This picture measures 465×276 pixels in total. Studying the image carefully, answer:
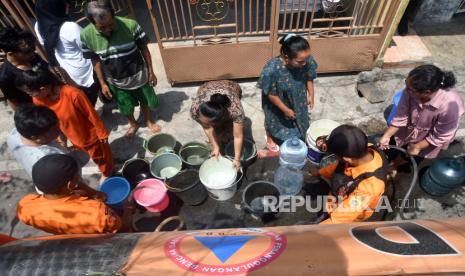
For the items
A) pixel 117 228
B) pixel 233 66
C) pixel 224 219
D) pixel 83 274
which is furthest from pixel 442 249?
pixel 233 66

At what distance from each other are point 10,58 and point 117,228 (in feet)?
8.82

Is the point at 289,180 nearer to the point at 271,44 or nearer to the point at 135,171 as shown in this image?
the point at 135,171

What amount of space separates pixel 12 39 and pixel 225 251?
363 cm

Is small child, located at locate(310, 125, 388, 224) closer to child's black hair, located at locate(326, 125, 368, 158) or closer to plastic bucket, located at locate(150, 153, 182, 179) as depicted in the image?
child's black hair, located at locate(326, 125, 368, 158)

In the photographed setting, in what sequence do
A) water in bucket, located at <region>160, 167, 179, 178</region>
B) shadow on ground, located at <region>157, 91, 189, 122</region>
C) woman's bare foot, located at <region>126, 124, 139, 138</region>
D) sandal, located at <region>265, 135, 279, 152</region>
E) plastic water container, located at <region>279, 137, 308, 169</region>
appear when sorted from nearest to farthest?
plastic water container, located at <region>279, 137, 308, 169</region> → water in bucket, located at <region>160, 167, 179, 178</region> → sandal, located at <region>265, 135, 279, 152</region> → woman's bare foot, located at <region>126, 124, 139, 138</region> → shadow on ground, located at <region>157, 91, 189, 122</region>

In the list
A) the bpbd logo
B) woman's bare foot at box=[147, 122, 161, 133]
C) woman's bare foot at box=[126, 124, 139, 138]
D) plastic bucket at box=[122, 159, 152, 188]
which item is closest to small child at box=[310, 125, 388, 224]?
the bpbd logo

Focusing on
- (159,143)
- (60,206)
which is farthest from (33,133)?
(159,143)

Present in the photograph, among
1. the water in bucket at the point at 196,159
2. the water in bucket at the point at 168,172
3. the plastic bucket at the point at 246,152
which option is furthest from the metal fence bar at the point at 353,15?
the water in bucket at the point at 168,172

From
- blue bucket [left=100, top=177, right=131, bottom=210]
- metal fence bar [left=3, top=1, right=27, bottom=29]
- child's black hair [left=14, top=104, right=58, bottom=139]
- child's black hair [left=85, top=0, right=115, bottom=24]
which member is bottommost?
blue bucket [left=100, top=177, right=131, bottom=210]

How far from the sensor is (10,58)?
11.8 ft

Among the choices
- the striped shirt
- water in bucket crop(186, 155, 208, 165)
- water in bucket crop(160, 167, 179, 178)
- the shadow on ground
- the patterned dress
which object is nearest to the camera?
the patterned dress

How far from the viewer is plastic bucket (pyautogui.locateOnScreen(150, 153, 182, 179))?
4.40m

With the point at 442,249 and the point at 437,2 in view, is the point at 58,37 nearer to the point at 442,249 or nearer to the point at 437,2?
the point at 442,249

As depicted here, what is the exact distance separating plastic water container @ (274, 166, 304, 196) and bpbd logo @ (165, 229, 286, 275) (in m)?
2.21
